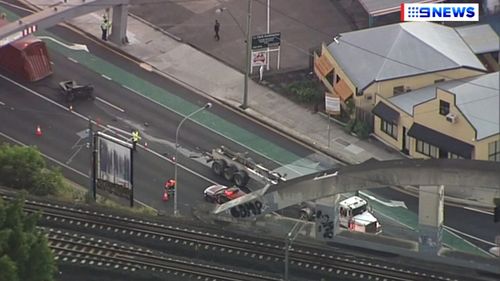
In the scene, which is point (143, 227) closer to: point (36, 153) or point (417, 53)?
point (36, 153)

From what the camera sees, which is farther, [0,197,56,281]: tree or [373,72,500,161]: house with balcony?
[373,72,500,161]: house with balcony

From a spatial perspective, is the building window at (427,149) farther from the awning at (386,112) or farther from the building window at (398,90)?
the building window at (398,90)

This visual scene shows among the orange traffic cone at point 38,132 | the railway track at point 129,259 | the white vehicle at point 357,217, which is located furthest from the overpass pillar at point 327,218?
the orange traffic cone at point 38,132

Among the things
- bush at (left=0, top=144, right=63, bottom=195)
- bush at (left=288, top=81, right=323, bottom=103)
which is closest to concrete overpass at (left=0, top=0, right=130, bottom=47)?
bush at (left=0, top=144, right=63, bottom=195)

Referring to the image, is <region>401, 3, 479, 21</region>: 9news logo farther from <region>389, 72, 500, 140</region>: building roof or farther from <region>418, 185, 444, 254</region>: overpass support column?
<region>418, 185, 444, 254</region>: overpass support column

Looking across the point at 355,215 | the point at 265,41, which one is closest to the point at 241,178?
the point at 355,215

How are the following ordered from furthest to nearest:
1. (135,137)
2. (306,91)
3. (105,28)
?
1. (105,28)
2. (306,91)
3. (135,137)

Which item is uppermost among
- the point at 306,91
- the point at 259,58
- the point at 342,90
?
the point at 259,58

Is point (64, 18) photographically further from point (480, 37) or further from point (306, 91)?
point (480, 37)
